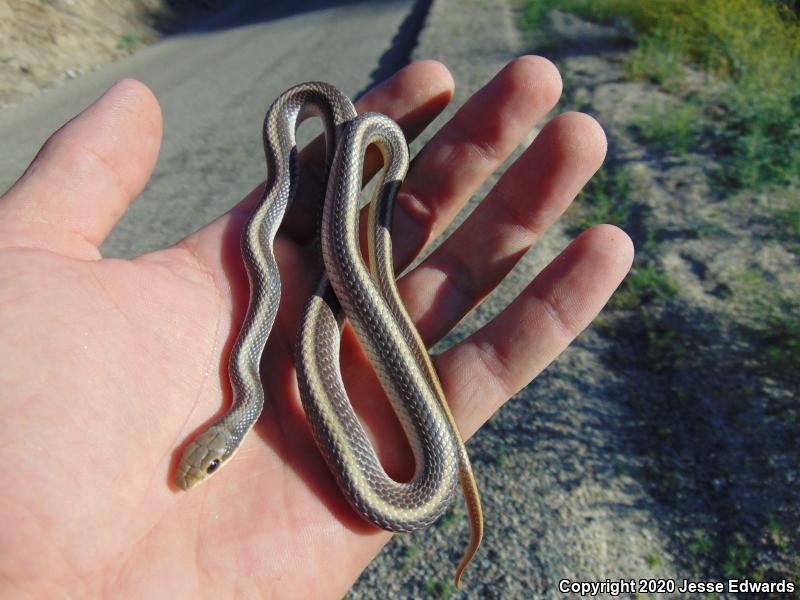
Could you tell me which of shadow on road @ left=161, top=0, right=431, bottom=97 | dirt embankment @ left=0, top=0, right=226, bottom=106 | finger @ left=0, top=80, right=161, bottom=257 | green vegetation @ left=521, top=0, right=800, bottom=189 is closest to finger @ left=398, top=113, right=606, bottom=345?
finger @ left=0, top=80, right=161, bottom=257

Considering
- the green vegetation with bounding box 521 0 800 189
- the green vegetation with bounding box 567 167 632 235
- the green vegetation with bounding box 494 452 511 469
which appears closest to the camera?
the green vegetation with bounding box 494 452 511 469

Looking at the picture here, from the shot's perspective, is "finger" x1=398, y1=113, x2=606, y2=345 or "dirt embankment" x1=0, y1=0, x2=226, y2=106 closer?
"finger" x1=398, y1=113, x2=606, y2=345

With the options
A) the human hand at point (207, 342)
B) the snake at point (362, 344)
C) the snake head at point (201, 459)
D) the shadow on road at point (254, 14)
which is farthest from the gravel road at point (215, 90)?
the snake head at point (201, 459)

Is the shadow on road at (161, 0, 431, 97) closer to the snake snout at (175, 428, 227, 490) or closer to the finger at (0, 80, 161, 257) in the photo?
the finger at (0, 80, 161, 257)

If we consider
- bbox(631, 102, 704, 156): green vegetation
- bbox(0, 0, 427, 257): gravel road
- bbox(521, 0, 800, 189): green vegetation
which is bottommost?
bbox(521, 0, 800, 189): green vegetation

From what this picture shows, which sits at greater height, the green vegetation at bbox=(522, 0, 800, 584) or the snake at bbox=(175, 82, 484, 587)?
the snake at bbox=(175, 82, 484, 587)

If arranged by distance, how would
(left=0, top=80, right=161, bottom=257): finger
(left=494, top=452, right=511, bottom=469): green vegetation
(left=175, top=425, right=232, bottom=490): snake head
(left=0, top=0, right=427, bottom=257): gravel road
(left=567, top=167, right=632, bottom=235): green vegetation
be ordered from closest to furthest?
1. (left=175, top=425, right=232, bottom=490): snake head
2. (left=0, top=80, right=161, bottom=257): finger
3. (left=494, top=452, right=511, bottom=469): green vegetation
4. (left=567, top=167, right=632, bottom=235): green vegetation
5. (left=0, top=0, right=427, bottom=257): gravel road

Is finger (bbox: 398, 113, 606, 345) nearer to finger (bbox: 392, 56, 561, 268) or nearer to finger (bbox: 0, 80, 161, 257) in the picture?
finger (bbox: 392, 56, 561, 268)

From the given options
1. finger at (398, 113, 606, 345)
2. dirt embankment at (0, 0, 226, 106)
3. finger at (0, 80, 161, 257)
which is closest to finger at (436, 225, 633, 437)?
finger at (398, 113, 606, 345)
